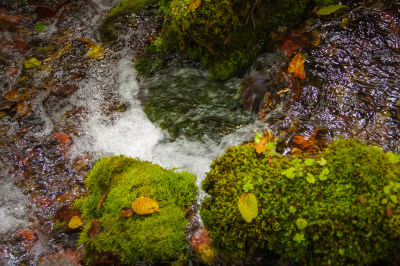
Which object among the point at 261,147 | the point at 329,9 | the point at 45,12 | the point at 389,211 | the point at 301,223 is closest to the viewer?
the point at 389,211

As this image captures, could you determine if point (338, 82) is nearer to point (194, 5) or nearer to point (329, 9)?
point (329, 9)

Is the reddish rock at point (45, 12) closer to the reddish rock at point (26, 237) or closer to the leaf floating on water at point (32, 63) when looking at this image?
the leaf floating on water at point (32, 63)

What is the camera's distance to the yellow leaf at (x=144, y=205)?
304 centimetres

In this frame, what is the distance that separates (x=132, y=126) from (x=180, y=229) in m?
2.54

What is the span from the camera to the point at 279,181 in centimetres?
231

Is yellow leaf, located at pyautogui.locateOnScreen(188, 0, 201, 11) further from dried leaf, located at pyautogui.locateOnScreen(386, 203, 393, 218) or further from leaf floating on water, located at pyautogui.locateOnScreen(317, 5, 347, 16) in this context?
dried leaf, located at pyautogui.locateOnScreen(386, 203, 393, 218)

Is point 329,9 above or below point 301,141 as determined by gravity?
above

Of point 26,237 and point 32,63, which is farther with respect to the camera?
point 32,63

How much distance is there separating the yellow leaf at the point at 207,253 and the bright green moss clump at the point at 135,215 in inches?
9.2

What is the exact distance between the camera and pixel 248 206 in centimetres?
223

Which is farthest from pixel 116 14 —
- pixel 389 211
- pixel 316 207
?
pixel 389 211

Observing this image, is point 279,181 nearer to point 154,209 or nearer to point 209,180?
point 209,180

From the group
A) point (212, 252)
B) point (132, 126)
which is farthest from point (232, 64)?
point (212, 252)

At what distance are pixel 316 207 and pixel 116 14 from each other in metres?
6.49
